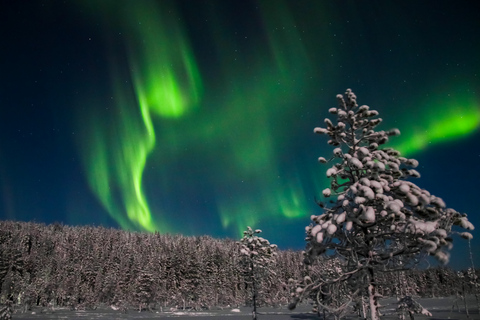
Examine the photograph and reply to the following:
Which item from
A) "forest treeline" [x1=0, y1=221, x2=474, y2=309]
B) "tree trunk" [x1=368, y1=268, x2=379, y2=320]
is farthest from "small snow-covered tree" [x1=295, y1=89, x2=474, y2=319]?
"forest treeline" [x1=0, y1=221, x2=474, y2=309]

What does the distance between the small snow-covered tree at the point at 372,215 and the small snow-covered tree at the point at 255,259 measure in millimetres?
22278

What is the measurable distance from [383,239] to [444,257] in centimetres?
197

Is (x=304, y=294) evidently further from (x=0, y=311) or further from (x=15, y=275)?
(x=15, y=275)

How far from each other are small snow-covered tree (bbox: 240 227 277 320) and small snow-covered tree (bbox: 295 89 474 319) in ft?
73.1

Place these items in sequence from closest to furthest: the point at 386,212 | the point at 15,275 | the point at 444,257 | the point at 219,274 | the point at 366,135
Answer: the point at 444,257, the point at 386,212, the point at 366,135, the point at 15,275, the point at 219,274

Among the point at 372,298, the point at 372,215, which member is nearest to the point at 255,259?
the point at 372,298

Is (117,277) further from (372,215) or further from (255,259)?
(372,215)

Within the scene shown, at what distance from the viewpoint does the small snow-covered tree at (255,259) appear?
31156mm

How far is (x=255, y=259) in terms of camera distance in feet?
105

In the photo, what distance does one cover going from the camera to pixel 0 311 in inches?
1150

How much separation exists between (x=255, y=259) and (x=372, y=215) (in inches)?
1031

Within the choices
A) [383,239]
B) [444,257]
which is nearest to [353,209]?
[383,239]

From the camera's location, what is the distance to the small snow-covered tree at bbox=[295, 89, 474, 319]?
796cm

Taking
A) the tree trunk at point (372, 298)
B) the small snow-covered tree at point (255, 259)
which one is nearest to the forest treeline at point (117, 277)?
the small snow-covered tree at point (255, 259)
